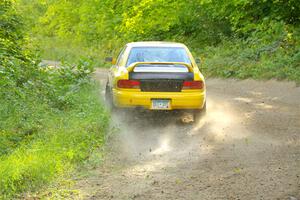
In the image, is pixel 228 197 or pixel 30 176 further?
pixel 30 176

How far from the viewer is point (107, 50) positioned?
33.8 meters

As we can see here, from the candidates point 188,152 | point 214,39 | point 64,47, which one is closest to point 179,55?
point 188,152

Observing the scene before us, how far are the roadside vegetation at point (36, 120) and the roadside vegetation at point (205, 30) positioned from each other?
77.7 inches

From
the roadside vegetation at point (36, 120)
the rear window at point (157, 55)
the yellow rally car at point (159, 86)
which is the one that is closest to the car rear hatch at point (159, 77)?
the yellow rally car at point (159, 86)

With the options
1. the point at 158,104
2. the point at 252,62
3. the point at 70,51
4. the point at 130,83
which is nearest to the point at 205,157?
the point at 158,104

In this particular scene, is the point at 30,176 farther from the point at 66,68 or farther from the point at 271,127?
the point at 66,68

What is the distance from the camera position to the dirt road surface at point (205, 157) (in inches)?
222

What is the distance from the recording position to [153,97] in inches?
360

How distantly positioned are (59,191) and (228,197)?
1953 mm

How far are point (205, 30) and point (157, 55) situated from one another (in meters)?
16.0

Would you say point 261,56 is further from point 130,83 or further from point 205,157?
point 205,157

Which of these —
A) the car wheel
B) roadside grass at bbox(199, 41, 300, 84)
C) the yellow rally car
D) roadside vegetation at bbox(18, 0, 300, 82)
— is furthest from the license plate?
roadside grass at bbox(199, 41, 300, 84)

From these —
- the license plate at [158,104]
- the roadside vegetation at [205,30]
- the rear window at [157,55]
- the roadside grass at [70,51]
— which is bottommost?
the roadside grass at [70,51]

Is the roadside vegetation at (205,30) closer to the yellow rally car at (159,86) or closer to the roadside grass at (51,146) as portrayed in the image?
the roadside grass at (51,146)
